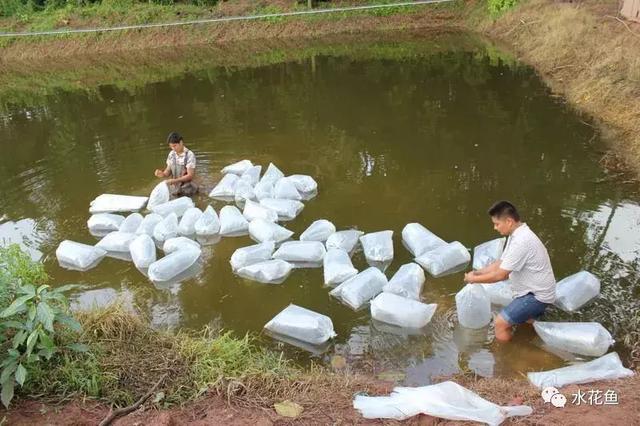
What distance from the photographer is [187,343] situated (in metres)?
3.68

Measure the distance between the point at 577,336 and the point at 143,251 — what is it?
385 centimetres

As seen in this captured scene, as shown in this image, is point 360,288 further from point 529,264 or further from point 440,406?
point 440,406

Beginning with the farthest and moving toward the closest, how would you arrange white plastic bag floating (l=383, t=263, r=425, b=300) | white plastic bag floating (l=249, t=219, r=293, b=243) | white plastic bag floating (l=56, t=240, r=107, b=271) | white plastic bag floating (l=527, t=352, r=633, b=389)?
white plastic bag floating (l=249, t=219, r=293, b=243) → white plastic bag floating (l=56, t=240, r=107, b=271) → white plastic bag floating (l=383, t=263, r=425, b=300) → white plastic bag floating (l=527, t=352, r=633, b=389)

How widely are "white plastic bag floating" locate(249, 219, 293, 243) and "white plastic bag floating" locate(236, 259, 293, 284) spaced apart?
503mm

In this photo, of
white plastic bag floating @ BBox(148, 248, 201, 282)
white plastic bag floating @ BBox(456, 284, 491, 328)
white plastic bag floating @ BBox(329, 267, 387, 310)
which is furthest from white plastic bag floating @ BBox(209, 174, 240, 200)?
white plastic bag floating @ BBox(456, 284, 491, 328)

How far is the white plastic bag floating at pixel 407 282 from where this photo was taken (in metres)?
4.32

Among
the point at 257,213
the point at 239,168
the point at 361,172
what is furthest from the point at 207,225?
the point at 361,172

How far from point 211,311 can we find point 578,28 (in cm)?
982

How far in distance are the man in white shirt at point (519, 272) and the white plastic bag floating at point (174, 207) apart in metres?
3.47

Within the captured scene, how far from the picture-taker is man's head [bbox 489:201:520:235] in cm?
360

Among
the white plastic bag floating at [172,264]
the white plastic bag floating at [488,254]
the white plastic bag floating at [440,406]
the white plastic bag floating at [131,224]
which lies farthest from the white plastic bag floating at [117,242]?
the white plastic bag floating at [488,254]

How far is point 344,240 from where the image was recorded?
5113mm

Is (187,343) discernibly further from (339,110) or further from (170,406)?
(339,110)

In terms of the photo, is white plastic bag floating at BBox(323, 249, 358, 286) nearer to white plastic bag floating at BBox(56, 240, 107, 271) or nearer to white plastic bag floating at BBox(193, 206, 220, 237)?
white plastic bag floating at BBox(193, 206, 220, 237)
